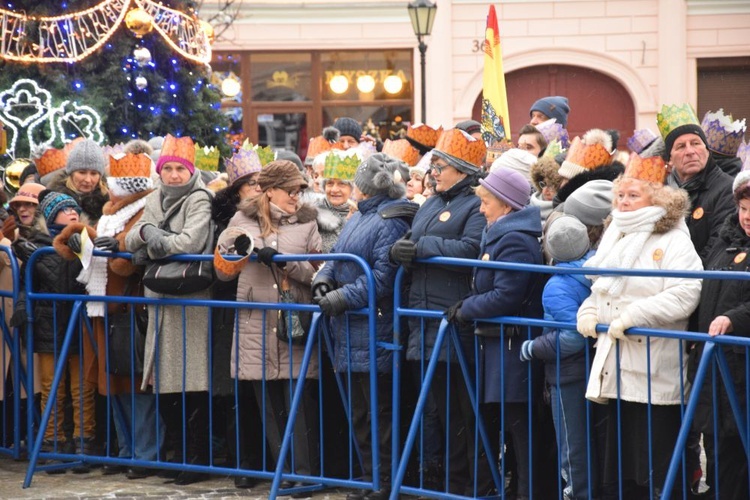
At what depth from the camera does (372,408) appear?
7.13 m

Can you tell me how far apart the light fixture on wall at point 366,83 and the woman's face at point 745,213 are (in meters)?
16.4

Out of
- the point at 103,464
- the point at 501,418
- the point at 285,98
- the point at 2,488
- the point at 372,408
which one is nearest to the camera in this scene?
the point at 501,418

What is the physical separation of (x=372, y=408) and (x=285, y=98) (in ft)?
51.9

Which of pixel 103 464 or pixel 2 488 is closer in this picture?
pixel 2 488

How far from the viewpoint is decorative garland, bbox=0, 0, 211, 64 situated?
39.4 ft

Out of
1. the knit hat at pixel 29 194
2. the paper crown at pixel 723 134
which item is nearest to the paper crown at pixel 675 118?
the paper crown at pixel 723 134

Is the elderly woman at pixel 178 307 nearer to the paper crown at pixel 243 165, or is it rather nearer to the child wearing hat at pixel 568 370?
the paper crown at pixel 243 165

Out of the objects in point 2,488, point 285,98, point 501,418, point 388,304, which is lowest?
point 2,488

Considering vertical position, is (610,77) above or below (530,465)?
above

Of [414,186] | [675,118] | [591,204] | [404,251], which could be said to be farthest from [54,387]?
[675,118]

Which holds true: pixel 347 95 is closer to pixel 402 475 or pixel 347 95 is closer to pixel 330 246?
pixel 330 246

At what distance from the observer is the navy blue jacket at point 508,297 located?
21.2ft

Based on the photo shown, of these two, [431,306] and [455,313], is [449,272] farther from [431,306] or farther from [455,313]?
[455,313]

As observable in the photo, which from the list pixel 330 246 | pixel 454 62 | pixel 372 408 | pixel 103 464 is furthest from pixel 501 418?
pixel 454 62
